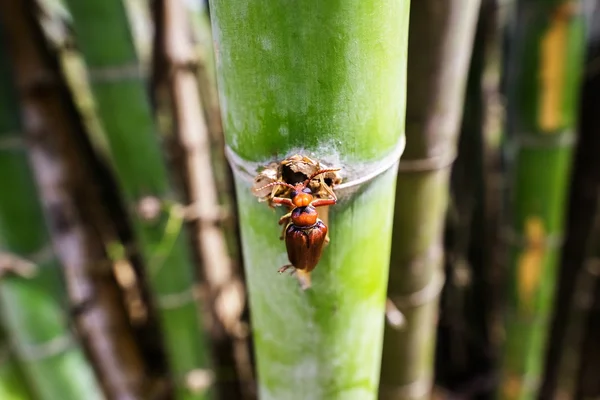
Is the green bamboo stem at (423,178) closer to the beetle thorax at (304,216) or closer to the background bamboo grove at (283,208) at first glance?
the background bamboo grove at (283,208)

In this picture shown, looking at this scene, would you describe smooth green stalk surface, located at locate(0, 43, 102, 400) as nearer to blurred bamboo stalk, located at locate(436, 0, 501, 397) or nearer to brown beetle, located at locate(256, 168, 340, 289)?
brown beetle, located at locate(256, 168, 340, 289)

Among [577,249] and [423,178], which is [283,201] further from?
[577,249]

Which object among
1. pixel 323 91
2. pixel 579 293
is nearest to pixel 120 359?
pixel 323 91

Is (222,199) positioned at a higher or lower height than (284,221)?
lower

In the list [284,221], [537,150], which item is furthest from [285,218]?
[537,150]

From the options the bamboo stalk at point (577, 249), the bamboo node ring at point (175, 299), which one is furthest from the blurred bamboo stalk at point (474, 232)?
the bamboo node ring at point (175, 299)

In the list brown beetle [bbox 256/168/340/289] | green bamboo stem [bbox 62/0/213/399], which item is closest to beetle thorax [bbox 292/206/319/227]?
brown beetle [bbox 256/168/340/289]
